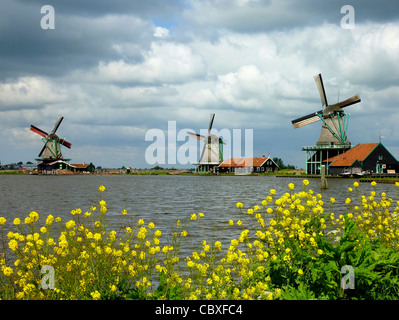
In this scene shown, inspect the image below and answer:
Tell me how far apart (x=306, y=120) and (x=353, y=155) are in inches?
427

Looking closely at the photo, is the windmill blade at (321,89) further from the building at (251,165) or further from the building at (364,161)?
the building at (251,165)

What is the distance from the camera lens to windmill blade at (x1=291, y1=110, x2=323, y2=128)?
233 ft

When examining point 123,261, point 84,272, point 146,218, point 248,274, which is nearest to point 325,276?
point 248,274

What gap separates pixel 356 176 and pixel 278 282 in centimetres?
6591

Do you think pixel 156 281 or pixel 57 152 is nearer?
pixel 156 281

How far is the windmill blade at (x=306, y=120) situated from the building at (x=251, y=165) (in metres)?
26.4

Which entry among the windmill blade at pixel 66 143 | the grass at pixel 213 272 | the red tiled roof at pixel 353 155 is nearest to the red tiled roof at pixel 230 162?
the red tiled roof at pixel 353 155

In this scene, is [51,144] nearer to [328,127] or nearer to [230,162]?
[230,162]

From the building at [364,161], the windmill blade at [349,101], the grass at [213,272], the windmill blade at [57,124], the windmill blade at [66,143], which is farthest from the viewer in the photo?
the windmill blade at [66,143]

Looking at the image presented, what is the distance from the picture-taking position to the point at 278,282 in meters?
5.54

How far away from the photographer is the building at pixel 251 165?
98750 millimetres

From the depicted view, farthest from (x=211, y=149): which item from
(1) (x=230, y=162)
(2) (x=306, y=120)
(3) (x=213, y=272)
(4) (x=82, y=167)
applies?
(3) (x=213, y=272)
